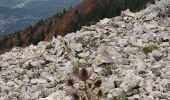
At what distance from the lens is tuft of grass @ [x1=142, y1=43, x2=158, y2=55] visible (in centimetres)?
1777

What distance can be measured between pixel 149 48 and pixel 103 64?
1.69 meters

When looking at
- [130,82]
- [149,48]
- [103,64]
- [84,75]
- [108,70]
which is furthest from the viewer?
[149,48]

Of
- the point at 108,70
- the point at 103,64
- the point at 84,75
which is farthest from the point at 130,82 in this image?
the point at 84,75

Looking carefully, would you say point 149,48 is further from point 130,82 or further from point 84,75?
point 84,75

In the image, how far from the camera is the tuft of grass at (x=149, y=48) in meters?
17.8

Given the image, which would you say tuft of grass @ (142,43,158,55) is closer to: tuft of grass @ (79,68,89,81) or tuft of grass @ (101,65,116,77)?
tuft of grass @ (101,65,116,77)

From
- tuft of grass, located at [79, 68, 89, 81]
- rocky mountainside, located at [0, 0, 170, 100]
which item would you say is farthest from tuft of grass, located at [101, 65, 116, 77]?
tuft of grass, located at [79, 68, 89, 81]

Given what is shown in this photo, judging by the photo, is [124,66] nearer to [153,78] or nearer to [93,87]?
[153,78]

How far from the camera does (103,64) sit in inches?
694

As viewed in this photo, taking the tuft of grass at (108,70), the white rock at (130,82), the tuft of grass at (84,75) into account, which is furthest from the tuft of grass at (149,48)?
the tuft of grass at (84,75)

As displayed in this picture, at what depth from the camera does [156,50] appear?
1758 centimetres

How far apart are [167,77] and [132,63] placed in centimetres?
225

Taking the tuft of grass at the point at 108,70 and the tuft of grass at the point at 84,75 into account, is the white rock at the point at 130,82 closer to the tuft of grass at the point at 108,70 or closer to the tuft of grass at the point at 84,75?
the tuft of grass at the point at 108,70

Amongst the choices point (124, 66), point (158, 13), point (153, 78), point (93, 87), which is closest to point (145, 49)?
point (124, 66)
